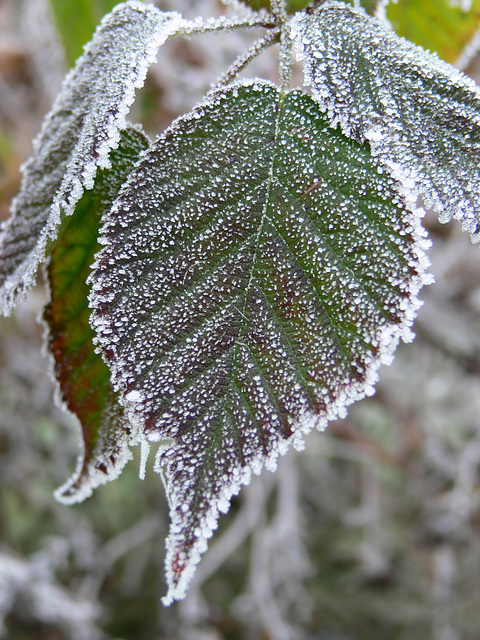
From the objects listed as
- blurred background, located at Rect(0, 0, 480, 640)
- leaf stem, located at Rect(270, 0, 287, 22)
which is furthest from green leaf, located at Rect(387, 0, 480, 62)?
blurred background, located at Rect(0, 0, 480, 640)

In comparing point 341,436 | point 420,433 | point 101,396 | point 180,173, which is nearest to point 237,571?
point 341,436

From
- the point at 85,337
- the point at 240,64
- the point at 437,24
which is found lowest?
the point at 85,337

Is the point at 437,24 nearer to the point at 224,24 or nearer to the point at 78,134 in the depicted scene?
the point at 224,24

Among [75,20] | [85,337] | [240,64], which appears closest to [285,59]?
[240,64]

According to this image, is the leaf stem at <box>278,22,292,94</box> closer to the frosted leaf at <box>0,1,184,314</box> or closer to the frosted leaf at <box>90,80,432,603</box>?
the frosted leaf at <box>90,80,432,603</box>

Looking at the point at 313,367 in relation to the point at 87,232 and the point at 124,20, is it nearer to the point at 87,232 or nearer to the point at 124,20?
the point at 87,232

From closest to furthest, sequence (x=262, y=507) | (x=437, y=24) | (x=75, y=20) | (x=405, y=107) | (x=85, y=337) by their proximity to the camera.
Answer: (x=405, y=107) < (x=85, y=337) < (x=437, y=24) < (x=75, y=20) < (x=262, y=507)
